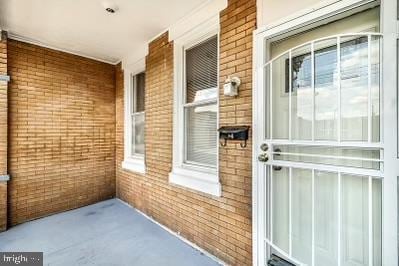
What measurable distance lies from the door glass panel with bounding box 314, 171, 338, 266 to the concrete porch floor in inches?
44.3

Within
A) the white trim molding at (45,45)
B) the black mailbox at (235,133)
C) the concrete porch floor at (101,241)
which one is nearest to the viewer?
the black mailbox at (235,133)

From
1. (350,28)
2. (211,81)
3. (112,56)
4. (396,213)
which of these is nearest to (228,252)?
(396,213)

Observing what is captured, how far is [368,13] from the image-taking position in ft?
4.97

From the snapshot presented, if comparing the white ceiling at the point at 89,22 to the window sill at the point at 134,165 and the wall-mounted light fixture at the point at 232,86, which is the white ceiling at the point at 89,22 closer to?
the wall-mounted light fixture at the point at 232,86

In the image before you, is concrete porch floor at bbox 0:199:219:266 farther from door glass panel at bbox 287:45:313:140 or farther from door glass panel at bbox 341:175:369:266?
door glass panel at bbox 287:45:313:140

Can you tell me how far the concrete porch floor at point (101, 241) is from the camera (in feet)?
8.12

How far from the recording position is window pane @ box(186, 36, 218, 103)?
2795 mm

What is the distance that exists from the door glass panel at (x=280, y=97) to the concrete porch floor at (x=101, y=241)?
4.94ft

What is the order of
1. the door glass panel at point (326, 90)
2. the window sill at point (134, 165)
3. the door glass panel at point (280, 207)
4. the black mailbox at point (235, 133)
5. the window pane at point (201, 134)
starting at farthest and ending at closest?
the window sill at point (134, 165), the window pane at point (201, 134), the black mailbox at point (235, 133), the door glass panel at point (280, 207), the door glass panel at point (326, 90)

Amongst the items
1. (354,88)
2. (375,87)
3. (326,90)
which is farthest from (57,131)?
(375,87)

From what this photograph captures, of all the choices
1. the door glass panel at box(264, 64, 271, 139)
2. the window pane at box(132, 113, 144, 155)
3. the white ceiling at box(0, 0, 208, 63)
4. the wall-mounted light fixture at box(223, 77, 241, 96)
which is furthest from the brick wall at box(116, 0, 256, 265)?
the window pane at box(132, 113, 144, 155)

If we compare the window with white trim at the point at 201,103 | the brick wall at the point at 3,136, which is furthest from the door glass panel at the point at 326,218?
the brick wall at the point at 3,136

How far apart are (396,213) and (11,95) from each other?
4.48 meters

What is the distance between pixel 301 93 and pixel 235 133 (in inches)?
25.7
